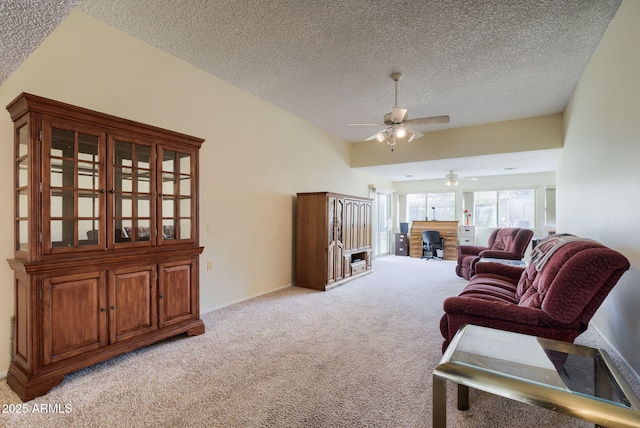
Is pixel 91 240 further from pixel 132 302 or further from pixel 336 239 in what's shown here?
pixel 336 239

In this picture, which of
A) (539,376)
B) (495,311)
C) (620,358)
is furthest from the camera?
(620,358)

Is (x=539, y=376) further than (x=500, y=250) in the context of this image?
No

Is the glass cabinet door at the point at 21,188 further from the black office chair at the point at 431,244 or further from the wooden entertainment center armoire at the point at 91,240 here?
the black office chair at the point at 431,244

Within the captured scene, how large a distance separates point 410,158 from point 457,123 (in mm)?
1081

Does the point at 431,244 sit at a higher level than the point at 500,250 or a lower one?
lower

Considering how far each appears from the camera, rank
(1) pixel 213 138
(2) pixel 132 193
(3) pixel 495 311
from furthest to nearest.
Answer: (1) pixel 213 138, (2) pixel 132 193, (3) pixel 495 311

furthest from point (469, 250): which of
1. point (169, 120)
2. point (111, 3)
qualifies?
point (111, 3)

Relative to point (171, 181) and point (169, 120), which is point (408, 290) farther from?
point (169, 120)

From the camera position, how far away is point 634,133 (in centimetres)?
216

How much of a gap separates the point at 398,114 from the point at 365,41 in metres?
0.88

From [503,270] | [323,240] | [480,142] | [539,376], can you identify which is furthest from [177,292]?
[480,142]

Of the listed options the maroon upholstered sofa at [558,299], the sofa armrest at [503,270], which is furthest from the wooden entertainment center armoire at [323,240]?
the maroon upholstered sofa at [558,299]

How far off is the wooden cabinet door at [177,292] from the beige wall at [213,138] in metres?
0.63

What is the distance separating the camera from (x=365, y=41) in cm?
288
